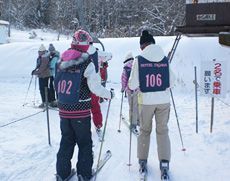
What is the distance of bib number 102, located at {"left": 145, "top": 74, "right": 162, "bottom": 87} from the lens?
5117mm

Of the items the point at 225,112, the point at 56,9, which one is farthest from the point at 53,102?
the point at 56,9

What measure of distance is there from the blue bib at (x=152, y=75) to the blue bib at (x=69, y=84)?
922 millimetres

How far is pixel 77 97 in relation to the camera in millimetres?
4688

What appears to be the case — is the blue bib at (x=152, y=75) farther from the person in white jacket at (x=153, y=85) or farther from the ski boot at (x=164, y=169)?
the ski boot at (x=164, y=169)

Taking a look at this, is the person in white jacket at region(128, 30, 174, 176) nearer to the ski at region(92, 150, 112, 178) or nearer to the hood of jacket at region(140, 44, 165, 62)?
the hood of jacket at region(140, 44, 165, 62)

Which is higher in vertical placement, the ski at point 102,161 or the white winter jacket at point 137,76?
the white winter jacket at point 137,76

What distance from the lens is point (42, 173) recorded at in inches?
219

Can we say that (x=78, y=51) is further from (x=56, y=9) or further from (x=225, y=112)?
(x=56, y=9)

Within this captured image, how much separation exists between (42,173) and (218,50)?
11.9 metres

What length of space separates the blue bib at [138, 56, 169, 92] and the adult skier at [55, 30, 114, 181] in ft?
1.65

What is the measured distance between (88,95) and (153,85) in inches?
36.2

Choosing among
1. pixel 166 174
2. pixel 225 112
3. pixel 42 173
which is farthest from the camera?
pixel 225 112

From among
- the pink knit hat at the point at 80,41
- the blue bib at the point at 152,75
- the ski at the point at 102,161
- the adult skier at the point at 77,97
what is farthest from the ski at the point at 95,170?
the pink knit hat at the point at 80,41

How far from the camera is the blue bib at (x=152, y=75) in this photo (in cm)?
→ 511
